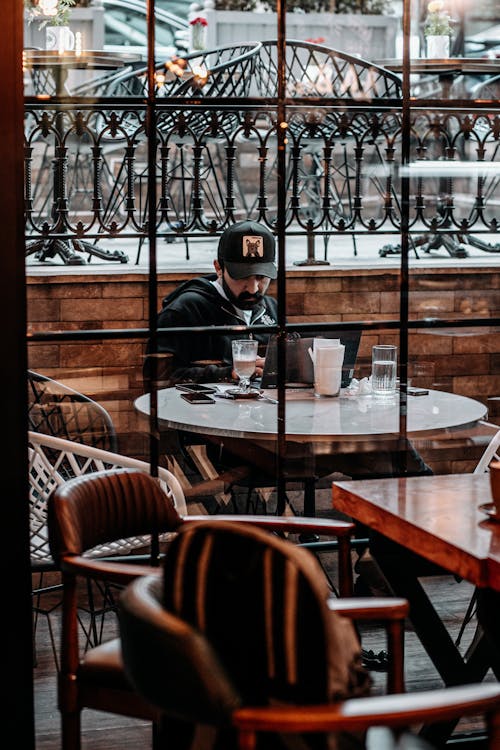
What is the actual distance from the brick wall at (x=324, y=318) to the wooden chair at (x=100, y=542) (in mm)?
728

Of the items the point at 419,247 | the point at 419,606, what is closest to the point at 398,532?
the point at 419,606

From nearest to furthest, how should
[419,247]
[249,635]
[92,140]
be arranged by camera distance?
[249,635], [92,140], [419,247]

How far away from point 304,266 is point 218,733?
1971 millimetres

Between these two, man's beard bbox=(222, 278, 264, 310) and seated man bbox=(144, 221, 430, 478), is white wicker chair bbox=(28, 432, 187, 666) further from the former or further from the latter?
man's beard bbox=(222, 278, 264, 310)

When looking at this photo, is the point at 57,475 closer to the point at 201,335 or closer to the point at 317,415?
the point at 201,335

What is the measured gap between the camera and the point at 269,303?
366 cm

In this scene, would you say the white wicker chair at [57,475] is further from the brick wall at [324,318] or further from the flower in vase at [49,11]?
the flower in vase at [49,11]

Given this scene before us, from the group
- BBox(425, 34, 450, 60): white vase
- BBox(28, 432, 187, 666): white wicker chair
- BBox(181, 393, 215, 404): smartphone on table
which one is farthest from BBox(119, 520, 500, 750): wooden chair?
BBox(425, 34, 450, 60): white vase

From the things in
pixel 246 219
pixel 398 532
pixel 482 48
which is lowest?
pixel 398 532

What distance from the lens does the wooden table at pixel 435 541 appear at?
95.5 inches

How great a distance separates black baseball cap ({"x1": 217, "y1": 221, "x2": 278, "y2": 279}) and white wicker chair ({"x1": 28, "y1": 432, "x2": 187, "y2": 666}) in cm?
68

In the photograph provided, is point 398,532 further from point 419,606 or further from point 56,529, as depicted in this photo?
point 56,529

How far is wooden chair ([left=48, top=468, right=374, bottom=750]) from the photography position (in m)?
2.42

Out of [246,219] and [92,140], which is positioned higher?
[92,140]
